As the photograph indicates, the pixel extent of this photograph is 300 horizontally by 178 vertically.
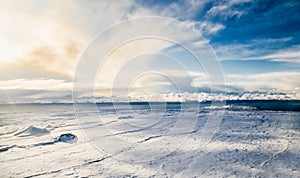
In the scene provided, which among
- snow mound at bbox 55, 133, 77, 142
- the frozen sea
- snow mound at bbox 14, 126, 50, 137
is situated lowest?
the frozen sea

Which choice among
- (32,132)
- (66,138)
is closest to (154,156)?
(66,138)

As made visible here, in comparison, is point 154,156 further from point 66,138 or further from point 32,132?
point 32,132

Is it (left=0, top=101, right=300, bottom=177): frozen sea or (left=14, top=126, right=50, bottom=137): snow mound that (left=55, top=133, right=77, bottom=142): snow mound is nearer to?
(left=0, top=101, right=300, bottom=177): frozen sea

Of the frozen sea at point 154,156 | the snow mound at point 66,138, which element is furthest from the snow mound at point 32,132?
the snow mound at point 66,138

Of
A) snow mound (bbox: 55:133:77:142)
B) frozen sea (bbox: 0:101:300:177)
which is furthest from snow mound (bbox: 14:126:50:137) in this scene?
snow mound (bbox: 55:133:77:142)

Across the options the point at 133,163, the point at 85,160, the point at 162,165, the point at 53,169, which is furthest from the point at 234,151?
the point at 53,169

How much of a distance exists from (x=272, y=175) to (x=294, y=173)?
0.80m

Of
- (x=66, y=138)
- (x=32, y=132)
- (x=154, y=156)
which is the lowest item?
(x=154, y=156)

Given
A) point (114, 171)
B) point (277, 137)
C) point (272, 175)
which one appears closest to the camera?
point (272, 175)

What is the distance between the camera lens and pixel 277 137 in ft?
41.0

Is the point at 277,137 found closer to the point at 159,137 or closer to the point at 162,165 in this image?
the point at 159,137

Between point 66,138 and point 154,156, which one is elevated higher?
point 66,138

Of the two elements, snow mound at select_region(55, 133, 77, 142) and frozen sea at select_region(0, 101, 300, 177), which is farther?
snow mound at select_region(55, 133, 77, 142)

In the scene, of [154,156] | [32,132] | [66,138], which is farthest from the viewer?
[32,132]
